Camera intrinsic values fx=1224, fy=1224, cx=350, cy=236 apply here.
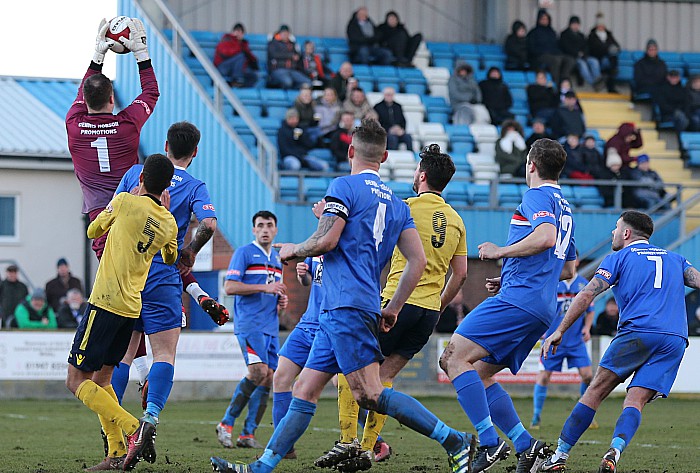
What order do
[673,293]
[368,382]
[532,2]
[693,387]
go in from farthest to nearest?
[532,2], [693,387], [673,293], [368,382]

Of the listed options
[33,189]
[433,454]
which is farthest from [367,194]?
[33,189]

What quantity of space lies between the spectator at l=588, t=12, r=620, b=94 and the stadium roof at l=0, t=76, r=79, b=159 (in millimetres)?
12119

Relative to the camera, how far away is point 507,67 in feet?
88.9

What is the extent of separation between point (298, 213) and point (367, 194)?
1299 cm

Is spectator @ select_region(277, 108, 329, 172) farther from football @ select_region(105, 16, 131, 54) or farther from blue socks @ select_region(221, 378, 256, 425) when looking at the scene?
football @ select_region(105, 16, 131, 54)

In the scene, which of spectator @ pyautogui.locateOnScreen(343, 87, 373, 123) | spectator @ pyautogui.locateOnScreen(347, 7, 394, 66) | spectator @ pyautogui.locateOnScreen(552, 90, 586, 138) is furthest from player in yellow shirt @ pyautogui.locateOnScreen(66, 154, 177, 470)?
spectator @ pyautogui.locateOnScreen(347, 7, 394, 66)

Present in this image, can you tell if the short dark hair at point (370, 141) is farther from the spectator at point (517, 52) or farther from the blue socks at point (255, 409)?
the spectator at point (517, 52)

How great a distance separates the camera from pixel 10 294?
21.6 metres

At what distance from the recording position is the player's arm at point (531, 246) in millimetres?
8469

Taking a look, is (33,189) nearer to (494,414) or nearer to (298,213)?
(298,213)

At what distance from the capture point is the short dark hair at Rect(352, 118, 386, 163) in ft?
25.9

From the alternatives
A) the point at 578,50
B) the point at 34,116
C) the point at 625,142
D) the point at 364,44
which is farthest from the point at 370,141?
the point at 34,116

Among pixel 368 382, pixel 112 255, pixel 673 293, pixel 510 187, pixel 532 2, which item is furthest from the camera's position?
pixel 532 2

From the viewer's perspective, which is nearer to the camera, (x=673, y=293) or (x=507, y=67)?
(x=673, y=293)
